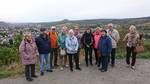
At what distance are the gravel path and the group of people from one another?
0.91 feet

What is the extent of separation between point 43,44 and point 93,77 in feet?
6.69

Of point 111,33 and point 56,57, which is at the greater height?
point 111,33

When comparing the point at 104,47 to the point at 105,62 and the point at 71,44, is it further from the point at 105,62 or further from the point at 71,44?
the point at 71,44

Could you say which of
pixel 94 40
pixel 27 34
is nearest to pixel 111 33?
pixel 94 40

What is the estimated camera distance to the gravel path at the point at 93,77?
8328 millimetres

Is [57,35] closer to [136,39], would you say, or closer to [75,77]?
[75,77]

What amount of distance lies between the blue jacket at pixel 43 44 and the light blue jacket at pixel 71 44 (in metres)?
0.79

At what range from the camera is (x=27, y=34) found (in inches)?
326

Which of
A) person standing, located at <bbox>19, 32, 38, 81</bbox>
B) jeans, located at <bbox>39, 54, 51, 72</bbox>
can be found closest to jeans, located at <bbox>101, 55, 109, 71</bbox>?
jeans, located at <bbox>39, 54, 51, 72</bbox>

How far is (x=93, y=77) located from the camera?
8820mm

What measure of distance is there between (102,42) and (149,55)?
179 inches

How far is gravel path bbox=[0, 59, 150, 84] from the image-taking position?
8.33 meters

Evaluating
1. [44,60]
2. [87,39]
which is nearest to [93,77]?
[87,39]

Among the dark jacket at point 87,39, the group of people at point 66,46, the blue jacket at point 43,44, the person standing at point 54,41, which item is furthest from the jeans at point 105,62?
the blue jacket at point 43,44
